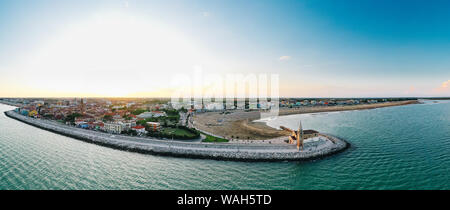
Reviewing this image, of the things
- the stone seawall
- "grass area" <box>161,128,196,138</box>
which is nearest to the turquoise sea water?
the stone seawall

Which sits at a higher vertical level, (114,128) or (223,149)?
(114,128)

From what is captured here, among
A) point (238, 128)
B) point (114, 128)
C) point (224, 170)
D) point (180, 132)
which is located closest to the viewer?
point (224, 170)

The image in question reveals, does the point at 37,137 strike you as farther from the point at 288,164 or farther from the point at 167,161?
the point at 288,164

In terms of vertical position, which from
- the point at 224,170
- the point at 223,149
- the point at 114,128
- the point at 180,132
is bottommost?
the point at 224,170

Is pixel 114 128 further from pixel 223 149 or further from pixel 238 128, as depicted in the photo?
pixel 238 128

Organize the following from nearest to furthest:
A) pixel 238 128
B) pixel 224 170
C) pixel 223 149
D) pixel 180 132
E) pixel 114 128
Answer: pixel 224 170 < pixel 223 149 < pixel 180 132 < pixel 114 128 < pixel 238 128

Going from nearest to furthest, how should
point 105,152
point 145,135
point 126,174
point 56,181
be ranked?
point 56,181 → point 126,174 → point 105,152 → point 145,135

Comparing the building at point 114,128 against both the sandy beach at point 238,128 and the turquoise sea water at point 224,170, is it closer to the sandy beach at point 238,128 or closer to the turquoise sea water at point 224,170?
the turquoise sea water at point 224,170

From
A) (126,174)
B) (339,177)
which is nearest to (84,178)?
(126,174)

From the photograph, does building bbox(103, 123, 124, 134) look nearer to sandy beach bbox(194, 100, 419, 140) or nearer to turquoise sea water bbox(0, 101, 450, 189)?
turquoise sea water bbox(0, 101, 450, 189)

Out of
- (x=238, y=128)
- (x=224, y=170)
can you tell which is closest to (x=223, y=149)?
(x=224, y=170)

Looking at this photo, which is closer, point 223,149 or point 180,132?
point 223,149
